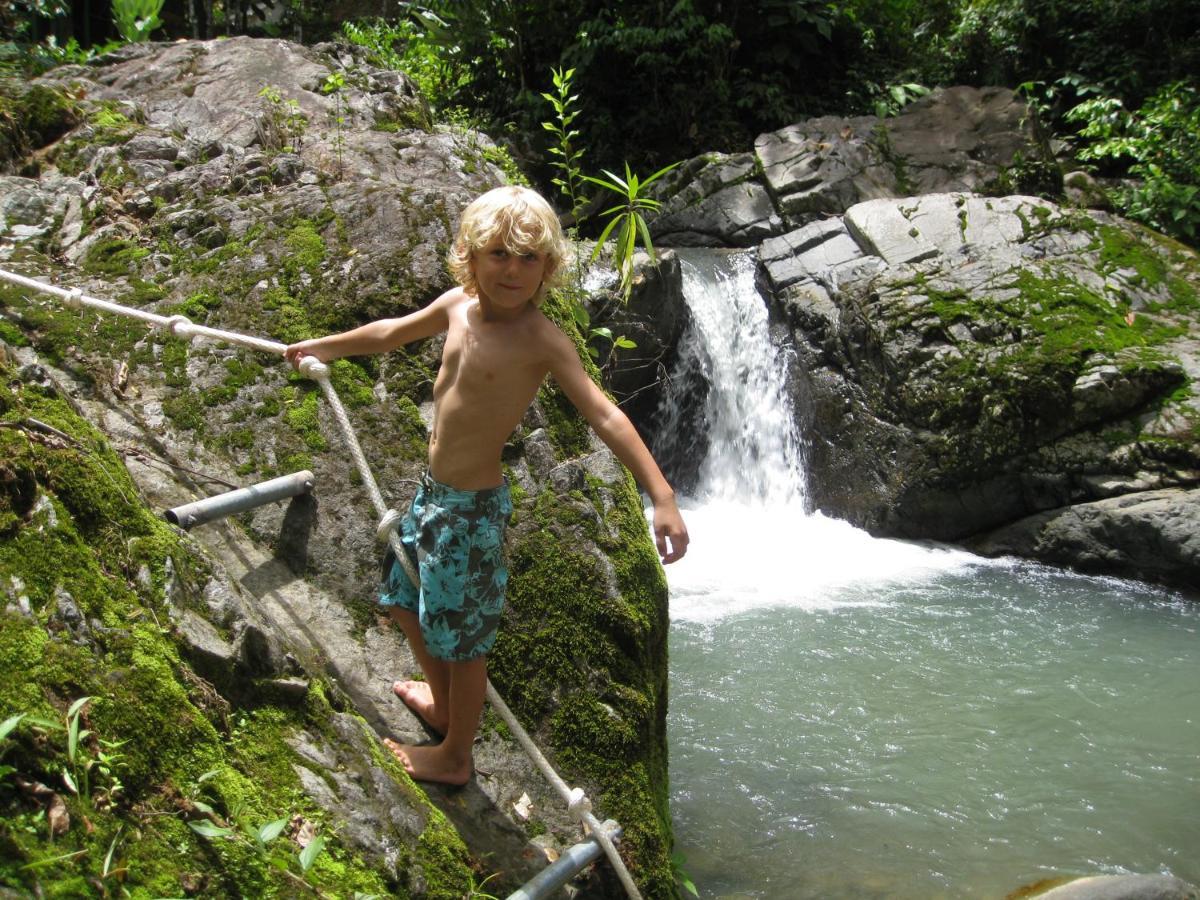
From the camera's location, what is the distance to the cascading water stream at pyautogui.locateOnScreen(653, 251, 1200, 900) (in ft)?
13.4

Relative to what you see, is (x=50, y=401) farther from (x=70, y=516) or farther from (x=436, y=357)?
(x=436, y=357)

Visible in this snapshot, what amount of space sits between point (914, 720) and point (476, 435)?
3.62m

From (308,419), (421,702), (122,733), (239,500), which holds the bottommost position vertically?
(421,702)

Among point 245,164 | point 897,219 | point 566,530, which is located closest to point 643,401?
point 897,219

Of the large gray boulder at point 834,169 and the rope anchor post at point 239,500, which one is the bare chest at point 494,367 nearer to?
the rope anchor post at point 239,500

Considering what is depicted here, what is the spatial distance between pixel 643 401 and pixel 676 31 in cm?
618

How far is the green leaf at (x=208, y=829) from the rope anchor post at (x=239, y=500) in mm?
1239

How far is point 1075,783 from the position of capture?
4754mm

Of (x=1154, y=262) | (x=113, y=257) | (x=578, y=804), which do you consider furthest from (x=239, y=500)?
(x=1154, y=262)

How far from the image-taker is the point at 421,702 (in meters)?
3.00

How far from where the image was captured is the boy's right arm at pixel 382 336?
2949mm

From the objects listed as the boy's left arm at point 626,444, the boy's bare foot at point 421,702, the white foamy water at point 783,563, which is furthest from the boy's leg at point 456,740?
the white foamy water at point 783,563

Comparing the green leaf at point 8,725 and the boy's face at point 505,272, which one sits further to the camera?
the boy's face at point 505,272

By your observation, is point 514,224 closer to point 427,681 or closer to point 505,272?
point 505,272
